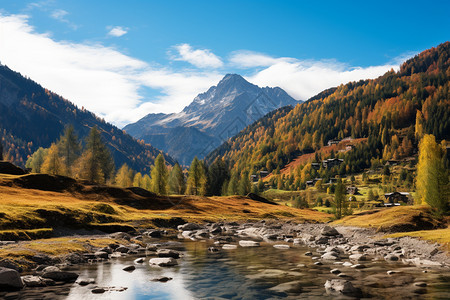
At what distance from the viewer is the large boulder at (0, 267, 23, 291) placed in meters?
22.1

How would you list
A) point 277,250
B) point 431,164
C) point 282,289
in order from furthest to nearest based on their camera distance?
point 431,164 → point 277,250 → point 282,289

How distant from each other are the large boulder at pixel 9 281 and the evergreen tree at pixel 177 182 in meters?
124

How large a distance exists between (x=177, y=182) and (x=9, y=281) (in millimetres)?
127867

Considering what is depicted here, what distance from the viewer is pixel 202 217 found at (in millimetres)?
90000

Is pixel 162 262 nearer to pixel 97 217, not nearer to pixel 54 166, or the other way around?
pixel 97 217

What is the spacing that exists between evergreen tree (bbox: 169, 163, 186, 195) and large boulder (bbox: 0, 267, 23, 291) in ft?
406

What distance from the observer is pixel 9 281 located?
22.2 meters

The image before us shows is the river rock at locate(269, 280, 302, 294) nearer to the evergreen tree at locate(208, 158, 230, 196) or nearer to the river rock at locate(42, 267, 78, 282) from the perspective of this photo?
the river rock at locate(42, 267, 78, 282)

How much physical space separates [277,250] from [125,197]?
214 ft

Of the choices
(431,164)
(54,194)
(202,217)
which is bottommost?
(202,217)

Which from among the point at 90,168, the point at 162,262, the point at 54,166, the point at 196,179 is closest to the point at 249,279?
the point at 162,262

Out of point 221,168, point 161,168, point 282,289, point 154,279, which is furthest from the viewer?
point 221,168

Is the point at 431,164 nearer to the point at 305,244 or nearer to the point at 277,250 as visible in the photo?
the point at 305,244

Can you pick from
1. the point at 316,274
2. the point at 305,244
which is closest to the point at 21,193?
the point at 305,244
